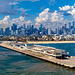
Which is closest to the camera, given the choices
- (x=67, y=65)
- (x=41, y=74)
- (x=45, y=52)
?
(x=41, y=74)

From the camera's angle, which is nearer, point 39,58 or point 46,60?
point 46,60

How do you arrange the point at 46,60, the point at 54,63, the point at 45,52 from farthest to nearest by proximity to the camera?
1. the point at 45,52
2. the point at 46,60
3. the point at 54,63

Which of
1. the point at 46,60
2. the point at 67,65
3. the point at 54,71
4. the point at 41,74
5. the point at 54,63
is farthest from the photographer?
the point at 46,60

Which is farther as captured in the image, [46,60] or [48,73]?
[46,60]

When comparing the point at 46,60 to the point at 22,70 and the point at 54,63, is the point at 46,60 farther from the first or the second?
the point at 22,70

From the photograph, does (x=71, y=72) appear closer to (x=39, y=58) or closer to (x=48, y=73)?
(x=48, y=73)

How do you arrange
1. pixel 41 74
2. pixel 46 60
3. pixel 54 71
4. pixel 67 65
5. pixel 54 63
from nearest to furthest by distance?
pixel 41 74 < pixel 54 71 < pixel 67 65 < pixel 54 63 < pixel 46 60

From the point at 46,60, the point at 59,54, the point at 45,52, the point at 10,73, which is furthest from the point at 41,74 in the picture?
the point at 45,52

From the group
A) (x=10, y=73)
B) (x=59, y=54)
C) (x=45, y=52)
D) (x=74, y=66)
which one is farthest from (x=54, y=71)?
(x=45, y=52)
